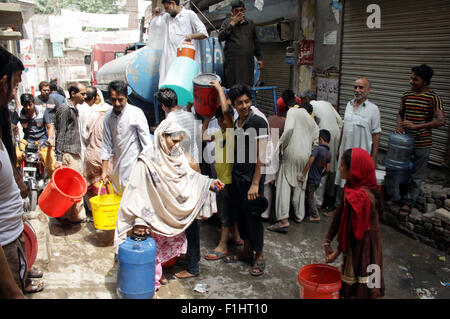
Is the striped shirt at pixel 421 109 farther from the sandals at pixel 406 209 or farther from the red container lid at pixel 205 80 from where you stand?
the red container lid at pixel 205 80

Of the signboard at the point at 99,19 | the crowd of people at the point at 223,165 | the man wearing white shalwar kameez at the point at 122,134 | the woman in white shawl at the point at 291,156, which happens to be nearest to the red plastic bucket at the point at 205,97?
the crowd of people at the point at 223,165

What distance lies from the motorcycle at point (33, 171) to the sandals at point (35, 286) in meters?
2.17

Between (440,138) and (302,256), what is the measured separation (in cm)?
264

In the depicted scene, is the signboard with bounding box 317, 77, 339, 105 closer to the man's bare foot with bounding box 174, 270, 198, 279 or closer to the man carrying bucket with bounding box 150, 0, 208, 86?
the man carrying bucket with bounding box 150, 0, 208, 86

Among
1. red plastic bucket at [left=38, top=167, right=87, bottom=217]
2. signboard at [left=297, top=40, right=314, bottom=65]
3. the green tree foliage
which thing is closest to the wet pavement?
red plastic bucket at [left=38, top=167, right=87, bottom=217]

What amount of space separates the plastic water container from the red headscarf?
230cm

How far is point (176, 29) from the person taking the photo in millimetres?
5973

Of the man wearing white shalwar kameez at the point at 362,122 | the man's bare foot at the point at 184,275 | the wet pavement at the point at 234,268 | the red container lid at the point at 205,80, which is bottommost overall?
the wet pavement at the point at 234,268

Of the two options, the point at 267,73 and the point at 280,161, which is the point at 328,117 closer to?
the point at 280,161

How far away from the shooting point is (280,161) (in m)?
5.31

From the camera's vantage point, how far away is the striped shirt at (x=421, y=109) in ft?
15.1

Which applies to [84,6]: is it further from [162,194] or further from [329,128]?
[162,194]

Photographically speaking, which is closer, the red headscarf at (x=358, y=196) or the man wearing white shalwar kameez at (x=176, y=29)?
the red headscarf at (x=358, y=196)

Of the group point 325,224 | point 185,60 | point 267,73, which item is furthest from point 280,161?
point 267,73
